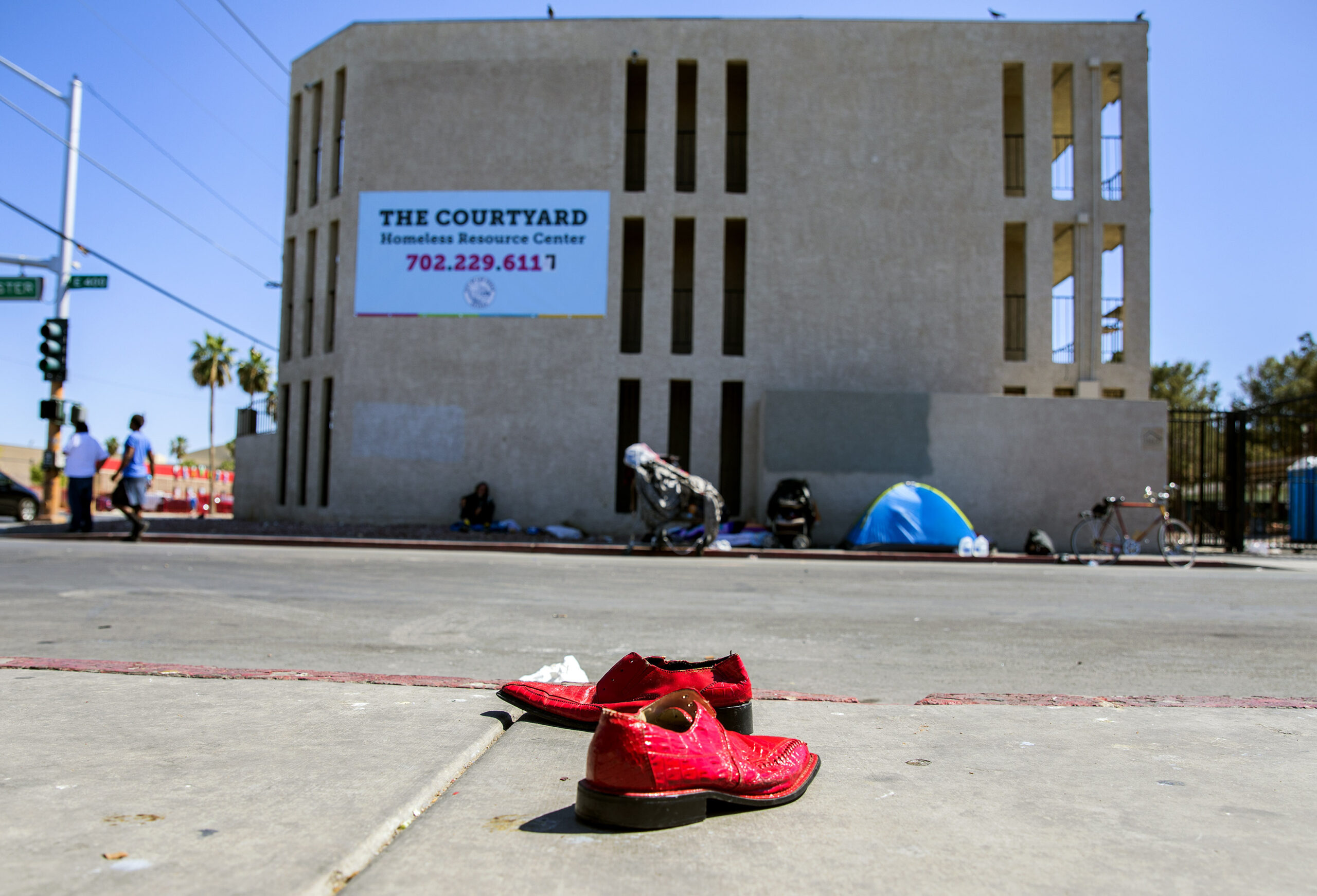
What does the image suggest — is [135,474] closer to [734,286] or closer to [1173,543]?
[734,286]

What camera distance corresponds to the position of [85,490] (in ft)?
55.3

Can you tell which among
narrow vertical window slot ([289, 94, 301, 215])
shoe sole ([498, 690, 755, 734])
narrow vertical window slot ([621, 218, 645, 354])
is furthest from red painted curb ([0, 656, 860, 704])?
narrow vertical window slot ([289, 94, 301, 215])

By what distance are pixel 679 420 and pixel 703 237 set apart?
450 centimetres

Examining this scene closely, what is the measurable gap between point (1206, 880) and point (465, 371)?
65.7 feet

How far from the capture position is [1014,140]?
22344 millimetres

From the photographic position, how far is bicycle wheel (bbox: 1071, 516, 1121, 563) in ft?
50.8

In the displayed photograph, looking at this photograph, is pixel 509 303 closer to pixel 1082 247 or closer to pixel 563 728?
pixel 1082 247

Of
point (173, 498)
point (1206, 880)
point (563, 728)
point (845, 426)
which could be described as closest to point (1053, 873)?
point (1206, 880)

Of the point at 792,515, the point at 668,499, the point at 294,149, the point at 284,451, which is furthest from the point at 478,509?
the point at 294,149

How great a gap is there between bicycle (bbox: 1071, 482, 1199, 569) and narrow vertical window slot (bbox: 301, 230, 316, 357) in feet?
59.7

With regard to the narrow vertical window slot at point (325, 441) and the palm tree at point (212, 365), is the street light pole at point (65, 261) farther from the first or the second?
the palm tree at point (212, 365)

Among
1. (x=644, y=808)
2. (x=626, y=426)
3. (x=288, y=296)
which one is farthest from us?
(x=288, y=296)

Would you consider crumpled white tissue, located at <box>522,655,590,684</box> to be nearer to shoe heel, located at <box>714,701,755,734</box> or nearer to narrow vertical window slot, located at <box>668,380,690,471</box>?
shoe heel, located at <box>714,701,755,734</box>

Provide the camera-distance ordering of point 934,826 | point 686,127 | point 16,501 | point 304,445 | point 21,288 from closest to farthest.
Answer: point 934,826 → point 21,288 → point 686,127 → point 304,445 → point 16,501
